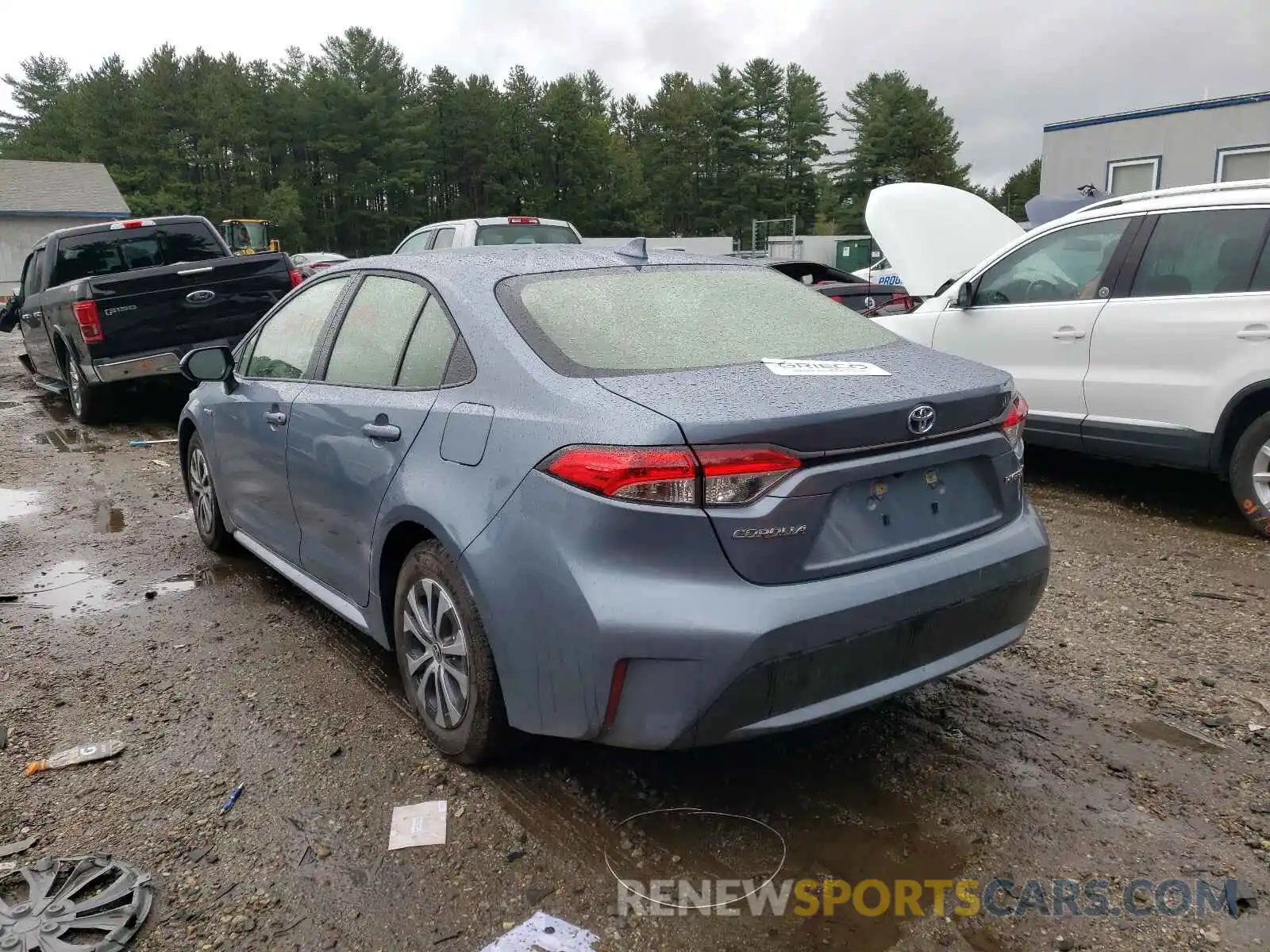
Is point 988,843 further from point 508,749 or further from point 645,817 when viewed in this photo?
point 508,749

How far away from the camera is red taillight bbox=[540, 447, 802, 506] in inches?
95.3

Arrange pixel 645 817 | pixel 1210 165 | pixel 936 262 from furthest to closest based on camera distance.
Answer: pixel 1210 165 < pixel 936 262 < pixel 645 817

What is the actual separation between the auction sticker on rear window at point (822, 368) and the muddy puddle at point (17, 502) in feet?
20.1

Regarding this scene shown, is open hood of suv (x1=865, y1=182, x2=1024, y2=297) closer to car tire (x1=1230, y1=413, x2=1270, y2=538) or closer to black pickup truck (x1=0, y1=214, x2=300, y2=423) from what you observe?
car tire (x1=1230, y1=413, x2=1270, y2=538)

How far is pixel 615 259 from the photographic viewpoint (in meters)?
3.58

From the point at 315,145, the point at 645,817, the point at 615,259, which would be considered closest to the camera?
the point at 645,817

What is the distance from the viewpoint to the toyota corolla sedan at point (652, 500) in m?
2.44

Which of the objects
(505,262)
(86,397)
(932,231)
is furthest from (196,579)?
(932,231)

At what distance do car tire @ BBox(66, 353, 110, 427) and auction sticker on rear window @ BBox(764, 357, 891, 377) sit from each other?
9.21 meters

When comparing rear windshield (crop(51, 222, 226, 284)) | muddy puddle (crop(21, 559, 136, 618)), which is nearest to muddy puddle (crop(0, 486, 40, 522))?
muddy puddle (crop(21, 559, 136, 618))

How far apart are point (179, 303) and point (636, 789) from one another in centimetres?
799

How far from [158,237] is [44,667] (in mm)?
7456

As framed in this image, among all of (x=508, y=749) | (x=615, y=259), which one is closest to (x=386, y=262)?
(x=615, y=259)

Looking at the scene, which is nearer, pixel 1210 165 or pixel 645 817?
pixel 645 817
